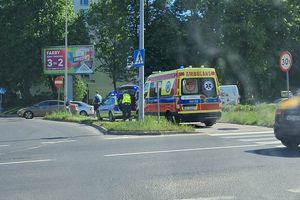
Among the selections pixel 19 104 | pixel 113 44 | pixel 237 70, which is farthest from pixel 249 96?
pixel 19 104

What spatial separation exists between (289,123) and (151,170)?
4673mm

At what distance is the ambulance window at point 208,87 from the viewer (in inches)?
904

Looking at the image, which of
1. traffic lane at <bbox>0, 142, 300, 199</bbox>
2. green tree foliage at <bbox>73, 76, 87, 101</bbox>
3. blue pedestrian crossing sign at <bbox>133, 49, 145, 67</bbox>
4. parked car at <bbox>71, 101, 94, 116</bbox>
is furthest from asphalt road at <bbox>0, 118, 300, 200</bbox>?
green tree foliage at <bbox>73, 76, 87, 101</bbox>

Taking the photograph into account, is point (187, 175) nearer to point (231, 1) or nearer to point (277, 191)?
point (277, 191)

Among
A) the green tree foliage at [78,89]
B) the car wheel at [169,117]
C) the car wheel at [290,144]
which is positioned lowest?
the car wheel at [290,144]

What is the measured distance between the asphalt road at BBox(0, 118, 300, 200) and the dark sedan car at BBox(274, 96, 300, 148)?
1.46 ft

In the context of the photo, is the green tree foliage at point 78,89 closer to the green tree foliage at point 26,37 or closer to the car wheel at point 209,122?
the green tree foliage at point 26,37

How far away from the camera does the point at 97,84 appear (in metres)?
79.0

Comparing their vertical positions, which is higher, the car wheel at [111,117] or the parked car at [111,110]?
the parked car at [111,110]

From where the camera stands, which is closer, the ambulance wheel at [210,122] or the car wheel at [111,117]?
the ambulance wheel at [210,122]

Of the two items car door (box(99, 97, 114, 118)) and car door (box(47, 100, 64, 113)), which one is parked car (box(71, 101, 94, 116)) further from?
car door (box(99, 97, 114, 118))

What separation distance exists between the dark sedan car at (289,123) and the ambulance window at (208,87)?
9.00m

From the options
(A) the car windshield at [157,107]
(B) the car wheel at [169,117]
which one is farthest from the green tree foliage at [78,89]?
(B) the car wheel at [169,117]

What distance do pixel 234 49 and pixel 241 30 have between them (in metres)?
1.92
